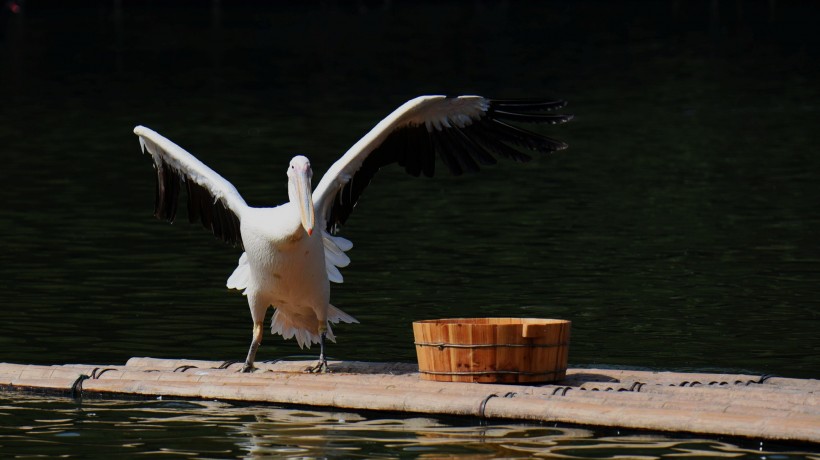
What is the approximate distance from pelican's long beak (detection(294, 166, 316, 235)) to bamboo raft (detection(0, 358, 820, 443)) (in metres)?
1.04

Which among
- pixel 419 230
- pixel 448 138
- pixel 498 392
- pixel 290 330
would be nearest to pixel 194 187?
pixel 290 330

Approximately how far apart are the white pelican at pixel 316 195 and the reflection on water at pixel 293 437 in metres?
1.08

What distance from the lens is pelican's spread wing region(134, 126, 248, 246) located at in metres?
13.2

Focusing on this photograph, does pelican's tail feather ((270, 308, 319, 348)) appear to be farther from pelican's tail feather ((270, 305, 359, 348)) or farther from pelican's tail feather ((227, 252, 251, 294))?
pelican's tail feather ((227, 252, 251, 294))

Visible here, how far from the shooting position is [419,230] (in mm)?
21594

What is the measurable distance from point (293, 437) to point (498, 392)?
1278 millimetres

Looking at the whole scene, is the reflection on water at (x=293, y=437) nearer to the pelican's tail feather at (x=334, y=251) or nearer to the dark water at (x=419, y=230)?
the dark water at (x=419, y=230)

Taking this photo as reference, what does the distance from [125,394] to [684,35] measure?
168ft

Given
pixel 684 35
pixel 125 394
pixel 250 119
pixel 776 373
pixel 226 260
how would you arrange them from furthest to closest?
pixel 684 35 < pixel 250 119 < pixel 226 260 < pixel 776 373 < pixel 125 394

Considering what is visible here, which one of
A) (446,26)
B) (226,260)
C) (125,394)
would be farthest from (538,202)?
(446,26)

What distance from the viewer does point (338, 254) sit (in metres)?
13.3

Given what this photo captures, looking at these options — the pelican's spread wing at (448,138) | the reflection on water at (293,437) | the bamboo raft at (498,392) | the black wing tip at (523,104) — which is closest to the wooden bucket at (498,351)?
the bamboo raft at (498,392)

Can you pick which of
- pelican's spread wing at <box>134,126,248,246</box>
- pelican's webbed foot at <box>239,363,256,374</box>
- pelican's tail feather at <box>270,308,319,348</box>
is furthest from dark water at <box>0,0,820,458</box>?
pelican's spread wing at <box>134,126,248,246</box>

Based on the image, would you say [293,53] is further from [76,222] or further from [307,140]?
[76,222]
